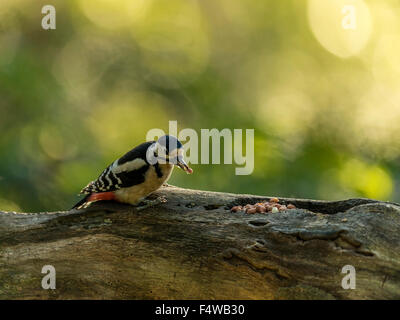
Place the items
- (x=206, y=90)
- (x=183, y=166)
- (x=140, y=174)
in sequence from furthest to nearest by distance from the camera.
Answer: (x=206, y=90)
(x=140, y=174)
(x=183, y=166)

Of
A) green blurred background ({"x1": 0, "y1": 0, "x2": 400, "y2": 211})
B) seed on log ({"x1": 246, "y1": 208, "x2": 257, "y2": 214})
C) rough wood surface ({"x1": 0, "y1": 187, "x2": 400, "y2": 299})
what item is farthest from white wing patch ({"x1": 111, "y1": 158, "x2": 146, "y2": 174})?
green blurred background ({"x1": 0, "y1": 0, "x2": 400, "y2": 211})

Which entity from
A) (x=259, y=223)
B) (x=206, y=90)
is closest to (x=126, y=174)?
(x=259, y=223)

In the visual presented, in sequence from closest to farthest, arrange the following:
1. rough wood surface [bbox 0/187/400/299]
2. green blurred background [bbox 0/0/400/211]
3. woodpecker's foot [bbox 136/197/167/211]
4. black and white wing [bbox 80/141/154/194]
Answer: rough wood surface [bbox 0/187/400/299] < woodpecker's foot [bbox 136/197/167/211] < black and white wing [bbox 80/141/154/194] < green blurred background [bbox 0/0/400/211]

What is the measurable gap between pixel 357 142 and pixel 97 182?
2664 mm

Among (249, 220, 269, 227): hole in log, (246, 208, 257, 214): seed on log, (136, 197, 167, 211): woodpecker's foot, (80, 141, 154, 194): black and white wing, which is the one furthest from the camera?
(80, 141, 154, 194): black and white wing

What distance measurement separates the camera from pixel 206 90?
5.27 m

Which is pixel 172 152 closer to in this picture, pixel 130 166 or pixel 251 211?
pixel 130 166

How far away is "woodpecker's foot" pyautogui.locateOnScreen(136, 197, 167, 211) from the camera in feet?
9.13

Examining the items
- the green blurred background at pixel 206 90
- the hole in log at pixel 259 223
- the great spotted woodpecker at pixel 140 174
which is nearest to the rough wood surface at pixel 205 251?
the hole in log at pixel 259 223

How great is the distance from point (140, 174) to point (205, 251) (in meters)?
0.71

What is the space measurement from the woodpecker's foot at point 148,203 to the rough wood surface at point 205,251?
0.04 m

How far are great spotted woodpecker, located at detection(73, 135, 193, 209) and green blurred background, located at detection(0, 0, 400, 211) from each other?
1.71 m

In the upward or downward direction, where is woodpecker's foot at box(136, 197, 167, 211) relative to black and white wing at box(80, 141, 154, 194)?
downward

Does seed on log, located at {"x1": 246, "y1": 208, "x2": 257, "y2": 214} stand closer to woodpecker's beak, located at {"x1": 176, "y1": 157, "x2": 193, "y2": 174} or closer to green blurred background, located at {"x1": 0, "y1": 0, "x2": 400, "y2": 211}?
woodpecker's beak, located at {"x1": 176, "y1": 157, "x2": 193, "y2": 174}
